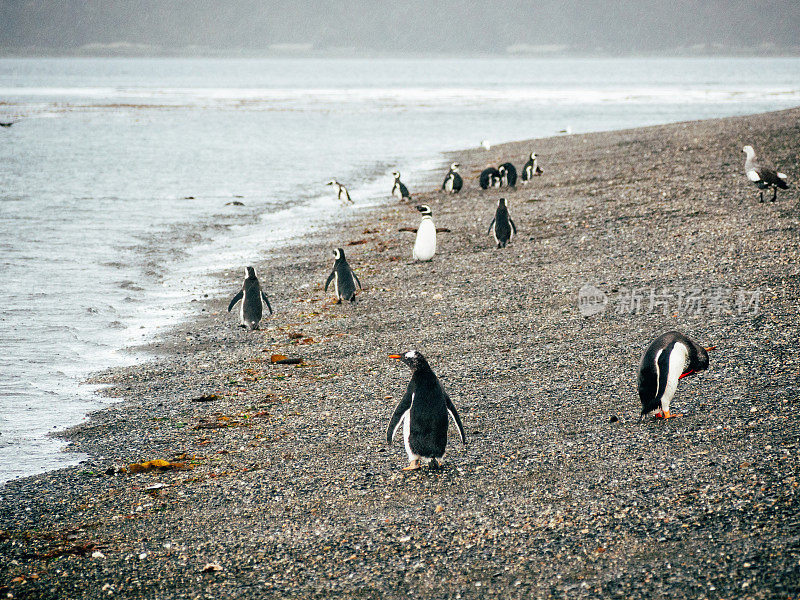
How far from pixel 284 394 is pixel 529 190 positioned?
13.4 metres

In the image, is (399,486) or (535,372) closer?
(399,486)

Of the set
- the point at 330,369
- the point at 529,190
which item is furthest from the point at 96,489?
the point at 529,190

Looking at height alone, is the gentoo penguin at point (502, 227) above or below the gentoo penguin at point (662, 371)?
above

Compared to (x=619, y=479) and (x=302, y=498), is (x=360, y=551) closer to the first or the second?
(x=302, y=498)

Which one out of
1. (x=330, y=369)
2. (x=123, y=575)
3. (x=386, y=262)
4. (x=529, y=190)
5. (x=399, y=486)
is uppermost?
(x=529, y=190)

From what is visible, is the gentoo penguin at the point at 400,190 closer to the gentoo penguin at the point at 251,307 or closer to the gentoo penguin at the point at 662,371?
the gentoo penguin at the point at 251,307

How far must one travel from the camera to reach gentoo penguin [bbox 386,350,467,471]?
560 cm

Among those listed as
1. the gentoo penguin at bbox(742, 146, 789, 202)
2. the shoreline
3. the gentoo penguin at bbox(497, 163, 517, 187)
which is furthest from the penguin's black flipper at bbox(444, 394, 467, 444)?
the gentoo penguin at bbox(497, 163, 517, 187)

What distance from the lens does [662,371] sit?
595cm

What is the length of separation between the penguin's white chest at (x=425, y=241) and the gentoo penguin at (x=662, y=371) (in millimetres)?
7036

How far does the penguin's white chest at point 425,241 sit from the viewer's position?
1290 cm

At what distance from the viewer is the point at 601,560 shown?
4316 mm

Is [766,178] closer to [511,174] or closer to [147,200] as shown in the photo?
[511,174]

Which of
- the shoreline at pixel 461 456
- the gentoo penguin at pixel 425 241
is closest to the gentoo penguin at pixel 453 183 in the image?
the gentoo penguin at pixel 425 241
